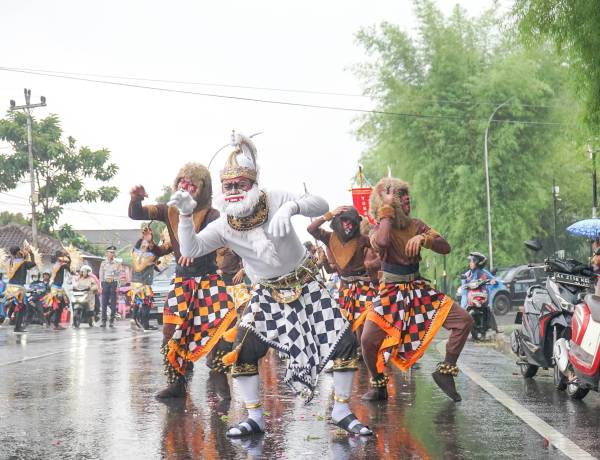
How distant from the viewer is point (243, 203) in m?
7.01

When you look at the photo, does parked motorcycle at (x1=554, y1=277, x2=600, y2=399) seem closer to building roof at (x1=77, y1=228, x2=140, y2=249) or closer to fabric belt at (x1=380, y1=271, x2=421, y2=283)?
fabric belt at (x1=380, y1=271, x2=421, y2=283)

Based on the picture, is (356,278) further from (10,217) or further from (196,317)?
(10,217)

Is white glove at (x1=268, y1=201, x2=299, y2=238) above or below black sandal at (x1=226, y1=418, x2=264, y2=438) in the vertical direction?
above

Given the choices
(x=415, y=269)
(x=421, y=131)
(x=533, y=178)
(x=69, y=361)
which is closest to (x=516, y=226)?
(x=533, y=178)

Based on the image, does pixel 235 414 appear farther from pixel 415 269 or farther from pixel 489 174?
pixel 489 174

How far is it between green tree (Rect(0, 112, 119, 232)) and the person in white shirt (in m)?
50.3

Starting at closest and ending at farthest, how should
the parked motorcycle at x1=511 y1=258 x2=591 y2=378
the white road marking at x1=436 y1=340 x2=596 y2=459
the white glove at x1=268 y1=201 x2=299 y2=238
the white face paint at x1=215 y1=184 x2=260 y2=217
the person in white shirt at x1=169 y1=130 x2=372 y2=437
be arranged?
the white road marking at x1=436 y1=340 x2=596 y2=459
the white glove at x1=268 y1=201 x2=299 y2=238
the person in white shirt at x1=169 y1=130 x2=372 y2=437
the white face paint at x1=215 y1=184 x2=260 y2=217
the parked motorcycle at x1=511 y1=258 x2=591 y2=378

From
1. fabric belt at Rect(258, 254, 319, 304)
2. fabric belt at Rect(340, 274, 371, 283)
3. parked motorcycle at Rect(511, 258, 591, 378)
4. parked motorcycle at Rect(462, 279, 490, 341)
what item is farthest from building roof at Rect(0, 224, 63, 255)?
fabric belt at Rect(258, 254, 319, 304)

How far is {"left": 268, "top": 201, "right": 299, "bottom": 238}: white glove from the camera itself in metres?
6.53

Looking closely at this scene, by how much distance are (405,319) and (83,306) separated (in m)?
19.8

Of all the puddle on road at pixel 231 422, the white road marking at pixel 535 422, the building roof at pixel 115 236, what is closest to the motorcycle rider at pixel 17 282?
the puddle on road at pixel 231 422


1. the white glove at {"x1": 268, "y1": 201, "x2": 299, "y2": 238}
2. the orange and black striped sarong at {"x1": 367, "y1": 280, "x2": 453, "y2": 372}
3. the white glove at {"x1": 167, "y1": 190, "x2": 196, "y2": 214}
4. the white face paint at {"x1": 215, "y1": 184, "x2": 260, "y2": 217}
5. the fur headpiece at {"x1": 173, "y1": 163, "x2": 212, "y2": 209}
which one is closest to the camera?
the white glove at {"x1": 268, "y1": 201, "x2": 299, "y2": 238}

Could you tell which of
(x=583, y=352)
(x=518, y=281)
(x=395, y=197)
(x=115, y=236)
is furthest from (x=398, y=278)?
(x=115, y=236)

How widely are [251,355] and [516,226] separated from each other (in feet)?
125
